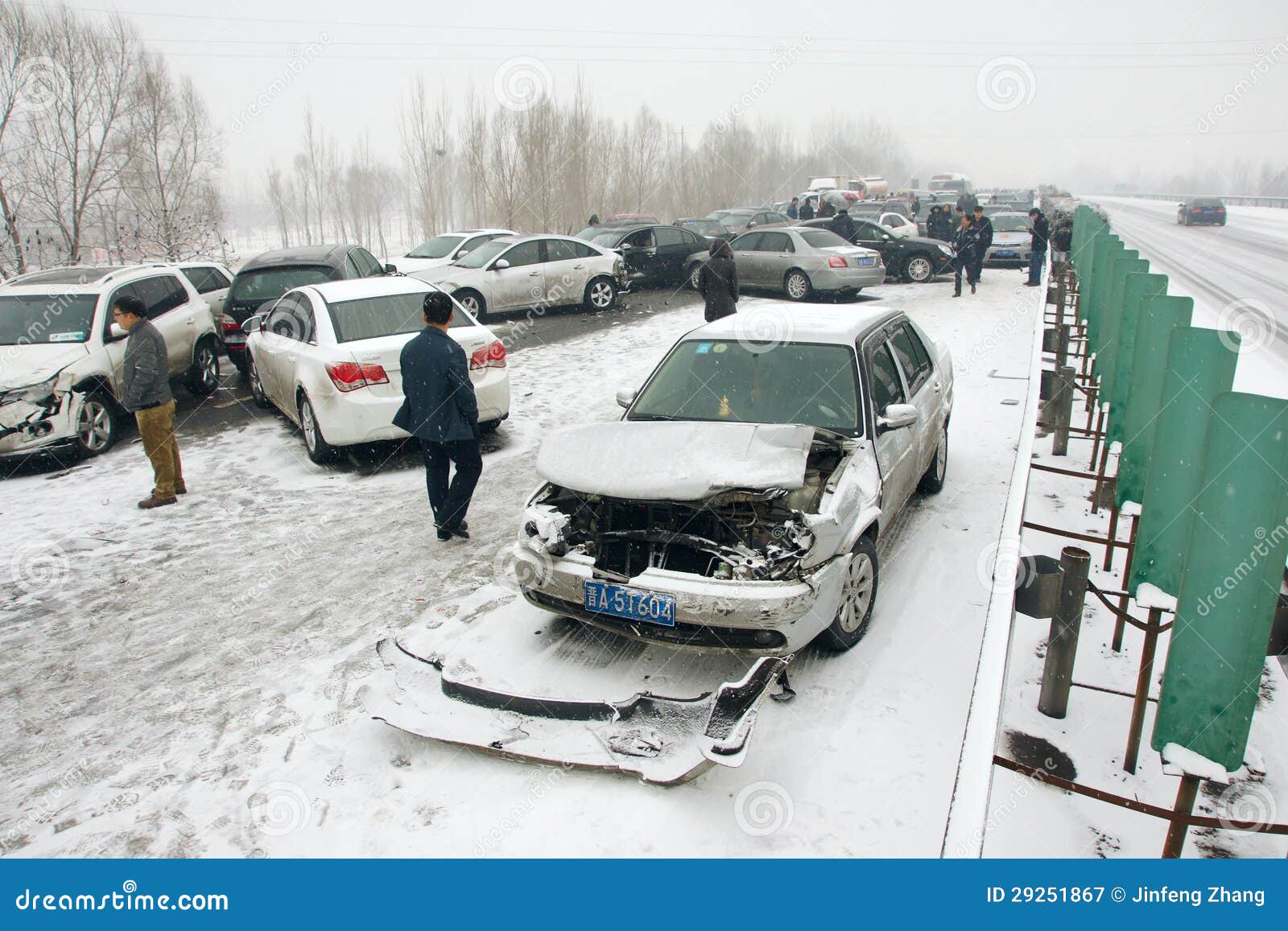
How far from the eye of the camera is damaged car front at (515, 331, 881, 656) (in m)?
3.68

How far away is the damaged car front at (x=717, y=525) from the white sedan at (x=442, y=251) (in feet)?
37.0

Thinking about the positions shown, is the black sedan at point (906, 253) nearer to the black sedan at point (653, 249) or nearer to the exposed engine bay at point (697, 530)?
the black sedan at point (653, 249)

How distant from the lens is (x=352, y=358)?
6.94 metres

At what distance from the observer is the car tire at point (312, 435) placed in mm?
7320

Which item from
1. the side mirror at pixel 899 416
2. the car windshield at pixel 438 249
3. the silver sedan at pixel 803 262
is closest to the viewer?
the side mirror at pixel 899 416

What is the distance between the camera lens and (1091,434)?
23.9ft

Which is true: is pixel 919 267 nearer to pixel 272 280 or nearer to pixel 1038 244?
pixel 1038 244

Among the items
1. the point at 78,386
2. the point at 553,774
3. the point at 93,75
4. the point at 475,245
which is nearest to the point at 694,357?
the point at 553,774

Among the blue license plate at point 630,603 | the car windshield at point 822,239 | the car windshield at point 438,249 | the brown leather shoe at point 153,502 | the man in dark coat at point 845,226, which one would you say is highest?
the man in dark coat at point 845,226

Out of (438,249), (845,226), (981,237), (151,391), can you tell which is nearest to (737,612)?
(151,391)

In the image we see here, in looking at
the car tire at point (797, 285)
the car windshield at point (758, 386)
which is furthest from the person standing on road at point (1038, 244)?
the car windshield at point (758, 386)

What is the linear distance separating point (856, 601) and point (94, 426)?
7.87 meters

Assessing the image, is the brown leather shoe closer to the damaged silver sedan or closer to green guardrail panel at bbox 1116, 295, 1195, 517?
the damaged silver sedan
